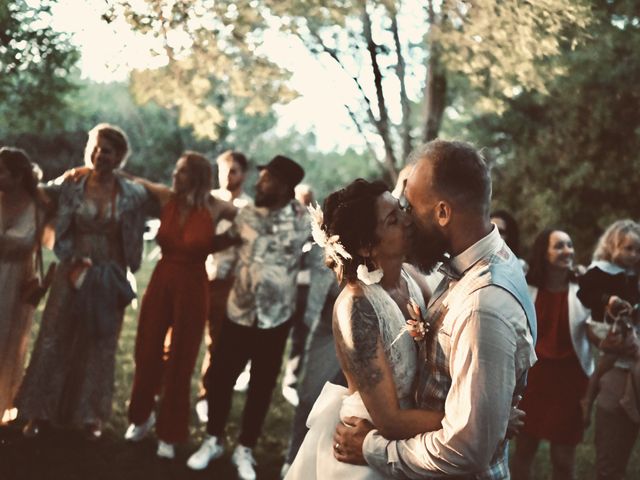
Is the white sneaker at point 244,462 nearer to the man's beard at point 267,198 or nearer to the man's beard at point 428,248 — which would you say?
the man's beard at point 267,198

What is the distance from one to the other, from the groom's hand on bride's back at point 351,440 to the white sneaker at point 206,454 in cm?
309

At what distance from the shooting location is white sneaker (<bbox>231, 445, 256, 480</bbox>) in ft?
17.5

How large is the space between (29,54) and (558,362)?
4.07 metres

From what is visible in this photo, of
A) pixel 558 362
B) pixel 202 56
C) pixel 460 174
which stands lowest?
pixel 558 362

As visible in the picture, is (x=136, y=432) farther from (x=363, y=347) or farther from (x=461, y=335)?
(x=461, y=335)

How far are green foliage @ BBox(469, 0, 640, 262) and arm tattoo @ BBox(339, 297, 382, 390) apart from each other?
30.3ft

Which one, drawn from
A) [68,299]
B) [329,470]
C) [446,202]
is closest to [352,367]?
[329,470]

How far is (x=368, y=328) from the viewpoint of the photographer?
97.9 inches

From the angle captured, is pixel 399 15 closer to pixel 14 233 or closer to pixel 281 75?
pixel 281 75

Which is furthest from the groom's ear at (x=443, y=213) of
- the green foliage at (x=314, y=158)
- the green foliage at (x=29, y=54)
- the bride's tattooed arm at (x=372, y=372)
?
the green foliage at (x=314, y=158)

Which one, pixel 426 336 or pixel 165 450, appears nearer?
pixel 426 336

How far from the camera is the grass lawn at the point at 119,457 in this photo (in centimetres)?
506

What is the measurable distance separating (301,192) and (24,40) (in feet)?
12.4

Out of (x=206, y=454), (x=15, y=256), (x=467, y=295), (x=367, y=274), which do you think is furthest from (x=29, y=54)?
(x=467, y=295)
